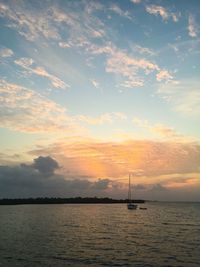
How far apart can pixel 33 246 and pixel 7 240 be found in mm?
7648

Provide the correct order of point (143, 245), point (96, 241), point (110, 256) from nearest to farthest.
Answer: point (110, 256) < point (143, 245) < point (96, 241)

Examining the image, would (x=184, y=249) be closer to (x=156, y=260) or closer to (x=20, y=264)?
(x=156, y=260)

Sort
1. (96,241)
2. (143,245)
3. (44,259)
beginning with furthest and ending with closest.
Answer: (96,241)
(143,245)
(44,259)

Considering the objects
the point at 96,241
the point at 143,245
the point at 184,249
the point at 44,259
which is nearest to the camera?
the point at 44,259

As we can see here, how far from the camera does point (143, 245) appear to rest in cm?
4559

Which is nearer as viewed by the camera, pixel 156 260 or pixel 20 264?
pixel 20 264

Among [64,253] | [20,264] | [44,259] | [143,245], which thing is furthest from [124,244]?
[20,264]

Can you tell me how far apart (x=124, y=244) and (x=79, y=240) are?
7685 mm

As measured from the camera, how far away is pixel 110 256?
37000 millimetres

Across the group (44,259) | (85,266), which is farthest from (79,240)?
(85,266)

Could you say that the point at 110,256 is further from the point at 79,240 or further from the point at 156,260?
the point at 79,240

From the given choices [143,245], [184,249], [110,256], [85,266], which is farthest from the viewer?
[143,245]

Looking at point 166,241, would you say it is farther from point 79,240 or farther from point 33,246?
point 33,246

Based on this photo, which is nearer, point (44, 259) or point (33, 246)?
point (44, 259)
